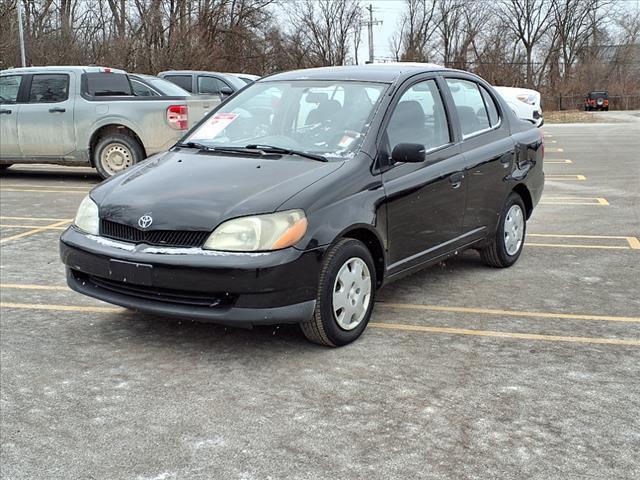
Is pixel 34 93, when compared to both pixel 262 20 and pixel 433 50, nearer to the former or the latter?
pixel 262 20

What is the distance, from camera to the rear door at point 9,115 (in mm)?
11633

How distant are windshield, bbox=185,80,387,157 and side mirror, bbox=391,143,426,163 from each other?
245 mm

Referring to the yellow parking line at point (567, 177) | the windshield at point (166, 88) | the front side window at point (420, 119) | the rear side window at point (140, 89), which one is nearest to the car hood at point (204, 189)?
the front side window at point (420, 119)

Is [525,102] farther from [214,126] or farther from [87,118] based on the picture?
[214,126]

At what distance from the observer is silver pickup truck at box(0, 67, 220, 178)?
37.1ft

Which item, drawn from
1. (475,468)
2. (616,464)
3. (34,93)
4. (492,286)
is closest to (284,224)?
(475,468)

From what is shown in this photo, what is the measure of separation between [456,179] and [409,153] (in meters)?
0.81

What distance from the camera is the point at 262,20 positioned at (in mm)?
44656

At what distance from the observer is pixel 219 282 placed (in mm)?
4020

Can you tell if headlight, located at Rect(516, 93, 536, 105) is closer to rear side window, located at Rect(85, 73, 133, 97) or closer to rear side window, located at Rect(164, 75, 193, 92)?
rear side window, located at Rect(164, 75, 193, 92)

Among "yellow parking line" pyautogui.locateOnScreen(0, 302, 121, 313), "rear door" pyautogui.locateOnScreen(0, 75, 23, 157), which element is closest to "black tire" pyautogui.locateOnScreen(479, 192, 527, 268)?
"yellow parking line" pyautogui.locateOnScreen(0, 302, 121, 313)

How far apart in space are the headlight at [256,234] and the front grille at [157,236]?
8 cm

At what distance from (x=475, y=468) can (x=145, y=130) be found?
9128 millimetres

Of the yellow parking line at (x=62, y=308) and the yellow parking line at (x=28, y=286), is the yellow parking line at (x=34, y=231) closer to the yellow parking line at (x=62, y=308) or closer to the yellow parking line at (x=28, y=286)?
the yellow parking line at (x=28, y=286)
